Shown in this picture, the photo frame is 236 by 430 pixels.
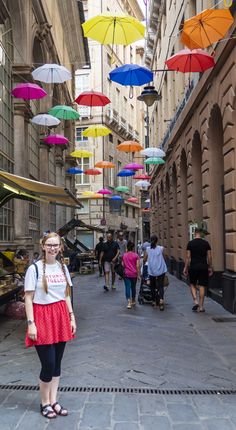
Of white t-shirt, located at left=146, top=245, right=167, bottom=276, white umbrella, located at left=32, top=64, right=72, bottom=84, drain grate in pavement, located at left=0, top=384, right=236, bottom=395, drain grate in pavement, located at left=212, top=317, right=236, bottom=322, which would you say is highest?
white umbrella, located at left=32, top=64, right=72, bottom=84

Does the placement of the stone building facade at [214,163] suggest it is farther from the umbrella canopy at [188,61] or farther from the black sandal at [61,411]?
the black sandal at [61,411]

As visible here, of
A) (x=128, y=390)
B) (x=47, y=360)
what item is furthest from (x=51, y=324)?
(x=128, y=390)

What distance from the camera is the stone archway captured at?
→ 44.5ft

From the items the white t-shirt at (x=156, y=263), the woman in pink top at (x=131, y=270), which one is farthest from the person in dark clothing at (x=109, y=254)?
the white t-shirt at (x=156, y=263)

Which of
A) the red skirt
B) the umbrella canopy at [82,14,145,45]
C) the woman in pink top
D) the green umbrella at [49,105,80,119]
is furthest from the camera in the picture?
the green umbrella at [49,105,80,119]

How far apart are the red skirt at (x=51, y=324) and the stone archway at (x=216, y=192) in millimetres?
9375

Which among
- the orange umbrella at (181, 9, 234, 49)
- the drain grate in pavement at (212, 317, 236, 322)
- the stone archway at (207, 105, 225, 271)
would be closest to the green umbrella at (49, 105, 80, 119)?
the stone archway at (207, 105, 225, 271)

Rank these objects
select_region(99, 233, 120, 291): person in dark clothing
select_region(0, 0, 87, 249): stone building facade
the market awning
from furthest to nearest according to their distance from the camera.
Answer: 1. select_region(0, 0, 87, 249): stone building facade
2. select_region(99, 233, 120, 291): person in dark clothing
3. the market awning

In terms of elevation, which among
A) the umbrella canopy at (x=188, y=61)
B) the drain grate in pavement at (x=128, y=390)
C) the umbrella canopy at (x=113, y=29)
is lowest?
the drain grate in pavement at (x=128, y=390)

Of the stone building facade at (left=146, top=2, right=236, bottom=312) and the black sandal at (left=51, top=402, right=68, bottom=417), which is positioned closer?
the black sandal at (left=51, top=402, right=68, bottom=417)

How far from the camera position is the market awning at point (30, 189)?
27.9 feet

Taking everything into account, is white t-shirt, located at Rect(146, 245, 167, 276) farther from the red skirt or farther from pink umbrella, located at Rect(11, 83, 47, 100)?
the red skirt

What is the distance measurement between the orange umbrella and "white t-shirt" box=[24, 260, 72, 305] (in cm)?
703

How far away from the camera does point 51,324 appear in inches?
179
